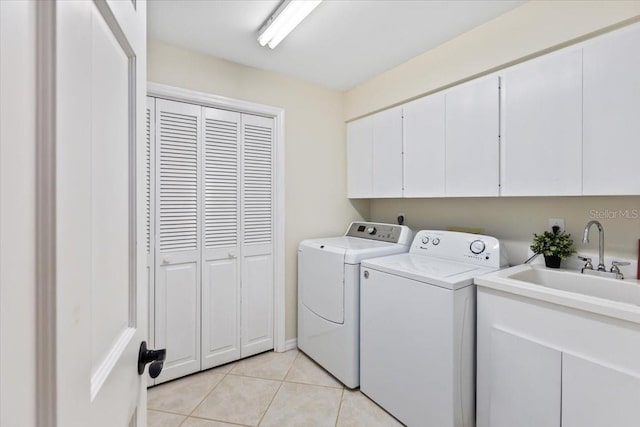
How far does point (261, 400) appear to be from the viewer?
2.04m

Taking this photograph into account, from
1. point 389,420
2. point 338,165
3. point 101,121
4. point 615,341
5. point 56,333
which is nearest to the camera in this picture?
point 56,333

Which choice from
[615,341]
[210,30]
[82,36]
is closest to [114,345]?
[82,36]

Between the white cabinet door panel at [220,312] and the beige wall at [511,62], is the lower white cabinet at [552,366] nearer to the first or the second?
the beige wall at [511,62]

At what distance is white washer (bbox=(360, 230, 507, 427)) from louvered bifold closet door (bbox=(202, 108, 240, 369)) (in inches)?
43.0

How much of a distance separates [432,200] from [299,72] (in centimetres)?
162

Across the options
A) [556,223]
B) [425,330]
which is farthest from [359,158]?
[425,330]

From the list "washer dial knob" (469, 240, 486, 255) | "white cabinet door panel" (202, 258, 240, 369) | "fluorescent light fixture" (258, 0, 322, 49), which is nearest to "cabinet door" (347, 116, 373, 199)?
"washer dial knob" (469, 240, 486, 255)

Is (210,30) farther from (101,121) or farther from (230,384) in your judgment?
(230,384)

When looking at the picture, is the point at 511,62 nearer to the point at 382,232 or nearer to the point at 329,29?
the point at 329,29

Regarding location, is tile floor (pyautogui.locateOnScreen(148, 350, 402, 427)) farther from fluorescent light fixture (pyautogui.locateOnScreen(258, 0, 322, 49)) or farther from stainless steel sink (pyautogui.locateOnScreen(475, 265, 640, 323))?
fluorescent light fixture (pyautogui.locateOnScreen(258, 0, 322, 49))

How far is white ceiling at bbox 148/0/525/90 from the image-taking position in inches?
69.1

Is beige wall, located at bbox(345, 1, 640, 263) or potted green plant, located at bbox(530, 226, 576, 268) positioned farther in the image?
potted green plant, located at bbox(530, 226, 576, 268)

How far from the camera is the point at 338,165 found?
10.0 feet

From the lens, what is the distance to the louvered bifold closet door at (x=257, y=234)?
255cm
